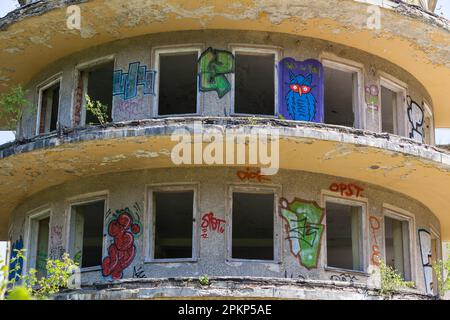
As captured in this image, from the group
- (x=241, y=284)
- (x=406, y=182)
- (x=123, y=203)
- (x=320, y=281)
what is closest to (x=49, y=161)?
(x=123, y=203)

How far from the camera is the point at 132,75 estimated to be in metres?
17.5

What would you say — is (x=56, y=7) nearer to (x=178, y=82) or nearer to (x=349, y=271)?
(x=178, y=82)

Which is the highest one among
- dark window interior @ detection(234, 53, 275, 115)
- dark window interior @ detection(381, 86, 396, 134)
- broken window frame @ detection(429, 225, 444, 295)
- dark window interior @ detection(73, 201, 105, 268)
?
dark window interior @ detection(234, 53, 275, 115)

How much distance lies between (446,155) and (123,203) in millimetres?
6460

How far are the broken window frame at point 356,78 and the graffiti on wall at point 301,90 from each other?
1.22ft

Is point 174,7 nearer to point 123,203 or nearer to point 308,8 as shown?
point 308,8

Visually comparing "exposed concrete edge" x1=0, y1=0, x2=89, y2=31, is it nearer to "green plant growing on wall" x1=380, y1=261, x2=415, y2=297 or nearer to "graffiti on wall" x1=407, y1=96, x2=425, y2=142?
Result: "graffiti on wall" x1=407, y1=96, x2=425, y2=142

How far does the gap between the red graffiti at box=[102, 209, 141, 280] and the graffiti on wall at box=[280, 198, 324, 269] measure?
2877 mm

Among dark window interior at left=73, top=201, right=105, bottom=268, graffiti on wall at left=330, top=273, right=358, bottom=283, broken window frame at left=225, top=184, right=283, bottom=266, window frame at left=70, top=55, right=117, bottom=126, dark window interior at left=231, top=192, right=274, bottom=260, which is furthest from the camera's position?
dark window interior at left=73, top=201, right=105, bottom=268

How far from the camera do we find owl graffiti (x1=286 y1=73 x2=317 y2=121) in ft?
56.3

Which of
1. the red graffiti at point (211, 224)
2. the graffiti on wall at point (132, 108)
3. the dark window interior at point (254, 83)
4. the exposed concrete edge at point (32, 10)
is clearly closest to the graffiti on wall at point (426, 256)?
the dark window interior at point (254, 83)

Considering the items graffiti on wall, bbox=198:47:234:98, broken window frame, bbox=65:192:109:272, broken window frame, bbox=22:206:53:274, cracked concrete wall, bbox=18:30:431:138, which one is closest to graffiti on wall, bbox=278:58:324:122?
cracked concrete wall, bbox=18:30:431:138

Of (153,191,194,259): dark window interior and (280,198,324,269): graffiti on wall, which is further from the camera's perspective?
(153,191,194,259): dark window interior

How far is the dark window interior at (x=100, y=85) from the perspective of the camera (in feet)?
61.5
